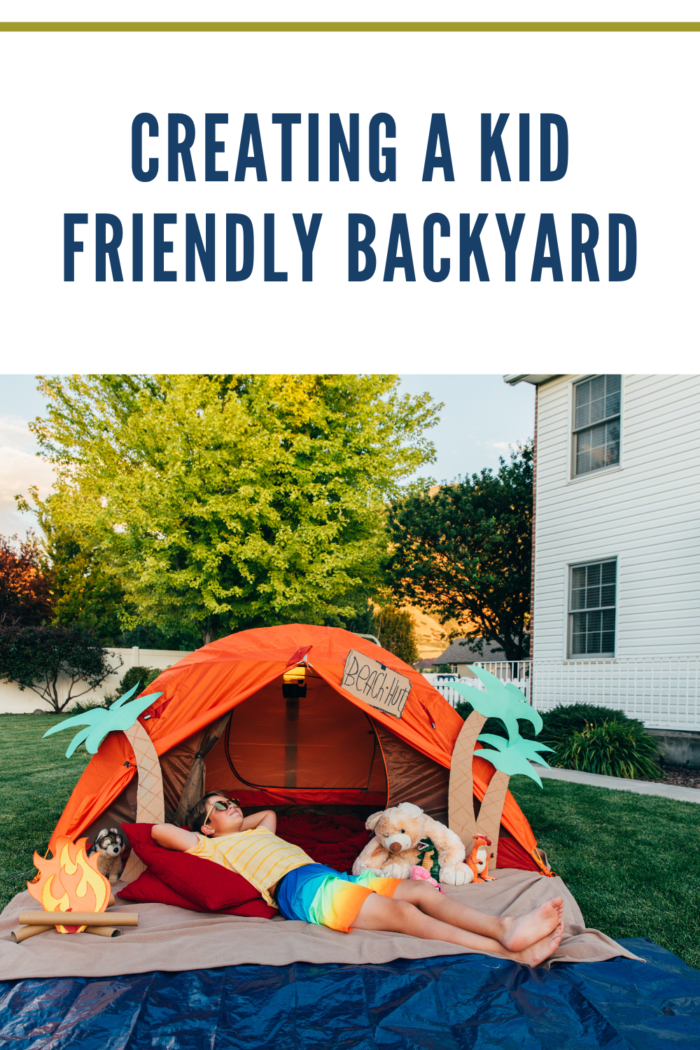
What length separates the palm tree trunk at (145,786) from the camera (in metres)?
3.76

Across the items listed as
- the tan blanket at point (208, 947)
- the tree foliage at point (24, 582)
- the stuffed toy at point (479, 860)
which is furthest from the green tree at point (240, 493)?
the tan blanket at point (208, 947)

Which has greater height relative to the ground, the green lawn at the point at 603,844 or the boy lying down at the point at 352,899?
the boy lying down at the point at 352,899

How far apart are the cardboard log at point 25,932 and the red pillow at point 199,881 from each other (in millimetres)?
491

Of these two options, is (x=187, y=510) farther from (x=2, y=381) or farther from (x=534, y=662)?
(x=534, y=662)

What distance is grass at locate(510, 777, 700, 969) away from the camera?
352 centimetres

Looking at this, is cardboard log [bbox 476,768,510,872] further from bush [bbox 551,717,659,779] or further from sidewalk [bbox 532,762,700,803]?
bush [bbox 551,717,659,779]

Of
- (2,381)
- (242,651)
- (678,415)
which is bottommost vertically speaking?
(242,651)

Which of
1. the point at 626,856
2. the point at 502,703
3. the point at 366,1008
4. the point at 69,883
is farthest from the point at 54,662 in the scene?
the point at 366,1008

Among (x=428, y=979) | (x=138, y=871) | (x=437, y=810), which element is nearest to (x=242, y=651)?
(x=138, y=871)

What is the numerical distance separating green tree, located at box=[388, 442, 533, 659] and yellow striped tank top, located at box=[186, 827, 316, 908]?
11068 mm

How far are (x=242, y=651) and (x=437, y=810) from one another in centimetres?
160

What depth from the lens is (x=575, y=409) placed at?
1034 centimetres

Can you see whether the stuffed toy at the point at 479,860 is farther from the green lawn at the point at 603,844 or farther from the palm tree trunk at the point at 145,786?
the palm tree trunk at the point at 145,786

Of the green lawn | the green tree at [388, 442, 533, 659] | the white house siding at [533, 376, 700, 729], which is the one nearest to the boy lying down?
the green lawn
